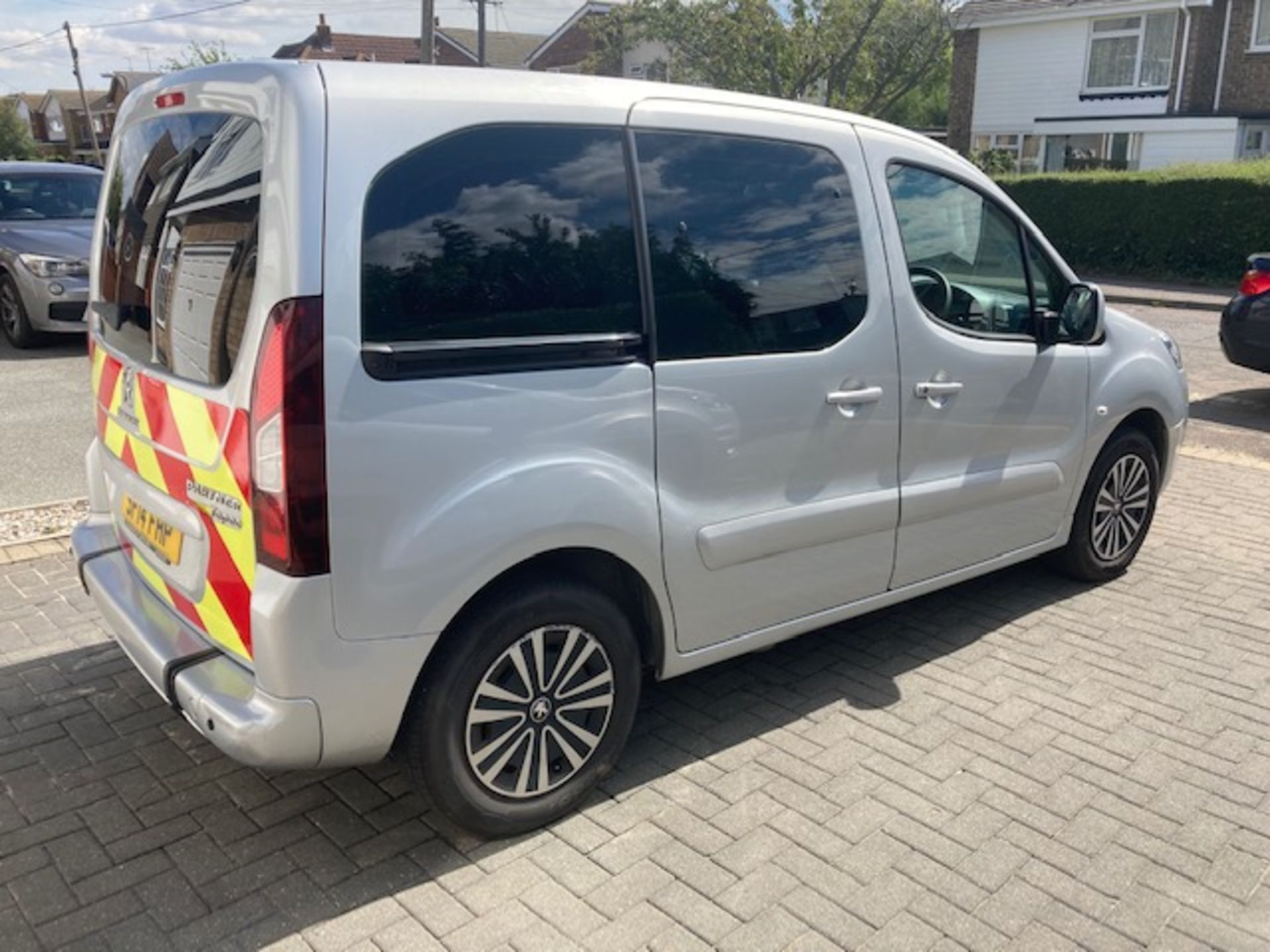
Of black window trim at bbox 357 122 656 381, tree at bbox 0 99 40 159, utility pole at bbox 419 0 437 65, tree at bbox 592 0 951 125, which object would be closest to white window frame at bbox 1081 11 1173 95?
tree at bbox 592 0 951 125

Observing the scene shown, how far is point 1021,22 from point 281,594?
31.9 metres

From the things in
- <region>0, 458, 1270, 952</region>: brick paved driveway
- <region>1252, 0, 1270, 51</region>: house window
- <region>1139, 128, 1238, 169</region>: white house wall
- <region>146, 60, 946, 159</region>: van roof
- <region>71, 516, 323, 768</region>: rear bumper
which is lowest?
<region>0, 458, 1270, 952</region>: brick paved driveway

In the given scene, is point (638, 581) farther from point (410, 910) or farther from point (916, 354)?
point (916, 354)

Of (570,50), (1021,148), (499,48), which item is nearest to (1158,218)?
(1021,148)

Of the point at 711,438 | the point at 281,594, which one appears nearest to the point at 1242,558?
the point at 711,438

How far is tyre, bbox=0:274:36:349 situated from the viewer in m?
10.2

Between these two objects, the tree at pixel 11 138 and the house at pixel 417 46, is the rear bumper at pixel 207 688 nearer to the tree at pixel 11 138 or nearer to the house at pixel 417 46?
the house at pixel 417 46

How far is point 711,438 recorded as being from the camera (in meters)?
3.09

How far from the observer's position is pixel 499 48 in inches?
2199

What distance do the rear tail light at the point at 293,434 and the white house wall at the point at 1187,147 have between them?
27703mm

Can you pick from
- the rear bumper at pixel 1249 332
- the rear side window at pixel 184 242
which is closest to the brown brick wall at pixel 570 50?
the rear bumper at pixel 1249 332

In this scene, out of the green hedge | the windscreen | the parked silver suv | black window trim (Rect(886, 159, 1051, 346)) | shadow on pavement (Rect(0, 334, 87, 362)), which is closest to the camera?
black window trim (Rect(886, 159, 1051, 346))

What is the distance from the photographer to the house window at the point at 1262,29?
84.7 ft

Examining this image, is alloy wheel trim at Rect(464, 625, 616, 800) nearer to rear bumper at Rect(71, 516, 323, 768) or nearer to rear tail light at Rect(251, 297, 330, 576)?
rear bumper at Rect(71, 516, 323, 768)
